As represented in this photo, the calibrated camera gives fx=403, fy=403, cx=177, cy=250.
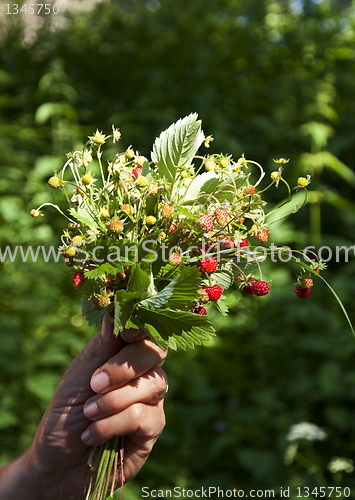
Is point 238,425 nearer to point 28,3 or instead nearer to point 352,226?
point 352,226

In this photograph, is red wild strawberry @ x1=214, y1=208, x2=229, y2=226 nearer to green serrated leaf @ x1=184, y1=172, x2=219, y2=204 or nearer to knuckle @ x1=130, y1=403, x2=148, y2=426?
green serrated leaf @ x1=184, y1=172, x2=219, y2=204

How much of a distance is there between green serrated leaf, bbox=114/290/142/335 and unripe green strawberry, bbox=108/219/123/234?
9 centimetres

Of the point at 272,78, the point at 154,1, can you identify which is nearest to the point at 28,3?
the point at 154,1

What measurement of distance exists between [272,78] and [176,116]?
73 cm

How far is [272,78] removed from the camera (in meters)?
2.60

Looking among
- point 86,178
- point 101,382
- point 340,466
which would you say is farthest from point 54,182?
point 340,466

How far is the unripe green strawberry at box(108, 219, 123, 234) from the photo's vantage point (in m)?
0.62

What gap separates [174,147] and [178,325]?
308 millimetres

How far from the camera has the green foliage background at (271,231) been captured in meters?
1.58

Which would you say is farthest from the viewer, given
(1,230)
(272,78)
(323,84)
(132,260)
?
(272,78)

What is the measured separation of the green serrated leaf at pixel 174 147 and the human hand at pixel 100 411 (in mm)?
299

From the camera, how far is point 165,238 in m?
0.67

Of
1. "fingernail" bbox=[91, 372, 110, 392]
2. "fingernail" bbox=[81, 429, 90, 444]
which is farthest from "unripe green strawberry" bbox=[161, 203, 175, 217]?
"fingernail" bbox=[81, 429, 90, 444]

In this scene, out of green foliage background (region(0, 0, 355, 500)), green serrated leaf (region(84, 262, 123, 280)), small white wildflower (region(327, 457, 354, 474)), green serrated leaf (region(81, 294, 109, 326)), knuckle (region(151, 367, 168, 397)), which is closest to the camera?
green serrated leaf (region(84, 262, 123, 280))
